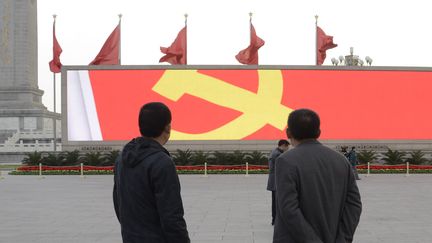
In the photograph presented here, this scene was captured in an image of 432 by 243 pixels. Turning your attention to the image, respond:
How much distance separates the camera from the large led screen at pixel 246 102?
30.2m

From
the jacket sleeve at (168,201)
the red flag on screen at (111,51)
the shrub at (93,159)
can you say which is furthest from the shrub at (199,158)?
the jacket sleeve at (168,201)

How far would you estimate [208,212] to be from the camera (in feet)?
42.6

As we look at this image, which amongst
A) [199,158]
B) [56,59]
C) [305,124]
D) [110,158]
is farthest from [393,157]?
[305,124]

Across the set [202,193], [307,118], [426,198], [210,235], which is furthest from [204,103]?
[307,118]

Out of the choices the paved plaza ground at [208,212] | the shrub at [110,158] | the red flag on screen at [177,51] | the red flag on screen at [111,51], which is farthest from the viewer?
the red flag on screen at [177,51]

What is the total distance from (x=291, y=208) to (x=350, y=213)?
1.56 feet

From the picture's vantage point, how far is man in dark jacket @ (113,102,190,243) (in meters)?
3.55

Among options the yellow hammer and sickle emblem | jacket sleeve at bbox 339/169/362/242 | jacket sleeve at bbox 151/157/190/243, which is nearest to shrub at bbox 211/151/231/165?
the yellow hammer and sickle emblem

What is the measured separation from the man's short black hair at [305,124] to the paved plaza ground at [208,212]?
5.59 metres

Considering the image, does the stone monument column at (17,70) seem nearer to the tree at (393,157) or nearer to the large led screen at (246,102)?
the large led screen at (246,102)

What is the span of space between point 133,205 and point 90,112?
27.2 meters

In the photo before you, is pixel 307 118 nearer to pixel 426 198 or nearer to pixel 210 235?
pixel 210 235

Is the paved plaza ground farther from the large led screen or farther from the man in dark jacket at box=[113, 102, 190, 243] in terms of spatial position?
the large led screen

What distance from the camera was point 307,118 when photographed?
392 cm
